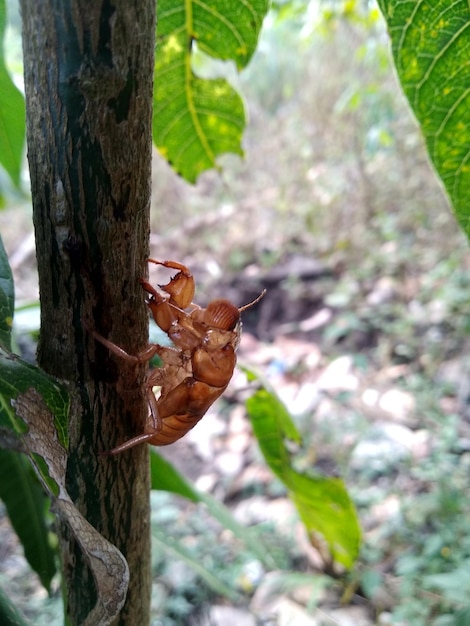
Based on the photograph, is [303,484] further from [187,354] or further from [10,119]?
[10,119]

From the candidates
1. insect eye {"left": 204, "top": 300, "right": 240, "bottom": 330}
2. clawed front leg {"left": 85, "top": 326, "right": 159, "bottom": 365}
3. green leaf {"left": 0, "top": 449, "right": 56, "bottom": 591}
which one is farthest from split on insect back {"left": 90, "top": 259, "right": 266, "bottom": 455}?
green leaf {"left": 0, "top": 449, "right": 56, "bottom": 591}

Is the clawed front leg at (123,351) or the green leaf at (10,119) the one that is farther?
the green leaf at (10,119)

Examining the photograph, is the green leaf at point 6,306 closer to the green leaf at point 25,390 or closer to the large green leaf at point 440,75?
the green leaf at point 25,390

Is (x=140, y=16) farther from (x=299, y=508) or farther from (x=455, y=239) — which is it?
(x=455, y=239)

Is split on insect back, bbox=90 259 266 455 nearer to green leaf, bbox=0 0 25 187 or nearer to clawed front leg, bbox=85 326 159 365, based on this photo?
clawed front leg, bbox=85 326 159 365

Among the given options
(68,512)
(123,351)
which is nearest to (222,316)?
(123,351)

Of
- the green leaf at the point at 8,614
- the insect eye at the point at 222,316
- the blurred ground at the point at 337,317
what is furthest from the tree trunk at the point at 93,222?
the blurred ground at the point at 337,317
